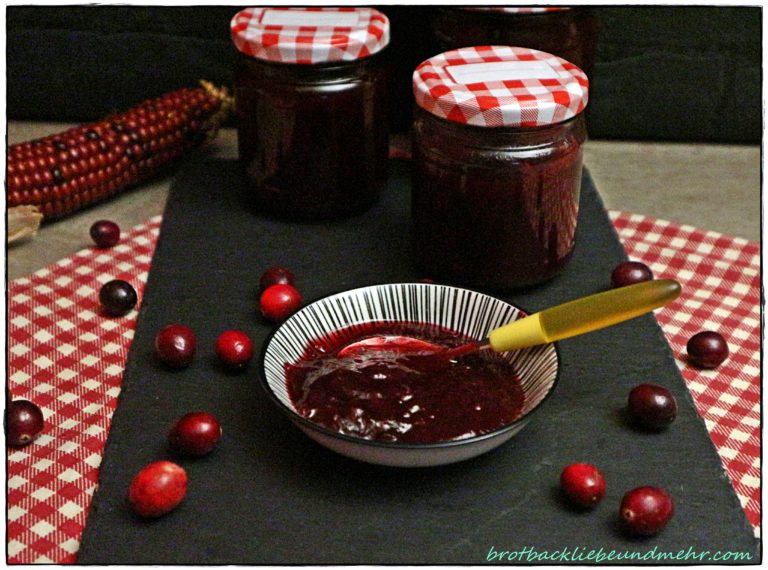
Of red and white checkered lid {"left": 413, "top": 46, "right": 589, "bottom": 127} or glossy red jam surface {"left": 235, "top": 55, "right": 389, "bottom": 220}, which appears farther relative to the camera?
glossy red jam surface {"left": 235, "top": 55, "right": 389, "bottom": 220}

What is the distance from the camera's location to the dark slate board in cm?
141

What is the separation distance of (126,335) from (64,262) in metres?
0.38

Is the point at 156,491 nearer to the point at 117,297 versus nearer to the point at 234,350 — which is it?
the point at 234,350

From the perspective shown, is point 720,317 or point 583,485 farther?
point 720,317

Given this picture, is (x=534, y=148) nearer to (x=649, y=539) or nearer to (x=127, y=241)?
(x=649, y=539)

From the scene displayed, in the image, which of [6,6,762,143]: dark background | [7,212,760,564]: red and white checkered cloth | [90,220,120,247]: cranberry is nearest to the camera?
[7,212,760,564]: red and white checkered cloth

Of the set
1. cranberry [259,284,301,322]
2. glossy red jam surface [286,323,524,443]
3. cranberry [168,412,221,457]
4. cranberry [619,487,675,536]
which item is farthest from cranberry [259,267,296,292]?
cranberry [619,487,675,536]

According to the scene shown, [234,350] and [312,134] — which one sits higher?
[312,134]

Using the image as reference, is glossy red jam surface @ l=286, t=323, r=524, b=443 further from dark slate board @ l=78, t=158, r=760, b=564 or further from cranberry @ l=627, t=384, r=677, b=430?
cranberry @ l=627, t=384, r=677, b=430

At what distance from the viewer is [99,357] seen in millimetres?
1877

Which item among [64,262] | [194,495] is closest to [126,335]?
[64,262]

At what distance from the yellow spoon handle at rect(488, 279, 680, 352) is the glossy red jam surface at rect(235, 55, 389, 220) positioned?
753mm

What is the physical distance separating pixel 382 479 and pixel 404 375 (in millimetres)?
167

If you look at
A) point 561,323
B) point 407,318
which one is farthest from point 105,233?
point 561,323
